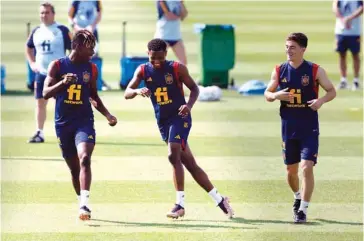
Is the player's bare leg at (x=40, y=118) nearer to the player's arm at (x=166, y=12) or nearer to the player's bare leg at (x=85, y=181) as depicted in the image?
the player's bare leg at (x=85, y=181)

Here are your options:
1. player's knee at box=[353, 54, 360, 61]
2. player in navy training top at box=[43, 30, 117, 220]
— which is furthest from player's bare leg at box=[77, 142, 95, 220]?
player's knee at box=[353, 54, 360, 61]

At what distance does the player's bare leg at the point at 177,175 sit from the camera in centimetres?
1273

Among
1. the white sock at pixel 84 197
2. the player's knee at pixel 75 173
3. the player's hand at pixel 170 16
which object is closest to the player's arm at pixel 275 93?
the white sock at pixel 84 197

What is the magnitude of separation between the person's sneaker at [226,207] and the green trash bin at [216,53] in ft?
35.6

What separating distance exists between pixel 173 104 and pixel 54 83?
51.1 inches

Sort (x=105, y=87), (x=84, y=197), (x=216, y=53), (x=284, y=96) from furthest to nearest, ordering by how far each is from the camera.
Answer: (x=216, y=53), (x=105, y=87), (x=84, y=197), (x=284, y=96)

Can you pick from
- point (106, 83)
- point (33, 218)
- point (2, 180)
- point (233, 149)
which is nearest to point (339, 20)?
point (106, 83)

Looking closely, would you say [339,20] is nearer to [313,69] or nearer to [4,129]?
[4,129]

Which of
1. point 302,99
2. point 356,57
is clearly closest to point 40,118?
A: point 302,99

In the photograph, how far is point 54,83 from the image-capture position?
12805 mm

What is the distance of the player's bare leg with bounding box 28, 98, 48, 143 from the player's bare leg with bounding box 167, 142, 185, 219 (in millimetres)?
5001

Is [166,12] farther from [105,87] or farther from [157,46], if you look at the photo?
A: [157,46]

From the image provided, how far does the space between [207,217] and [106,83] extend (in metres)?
11.5

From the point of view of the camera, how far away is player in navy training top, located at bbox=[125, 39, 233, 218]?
1277cm
